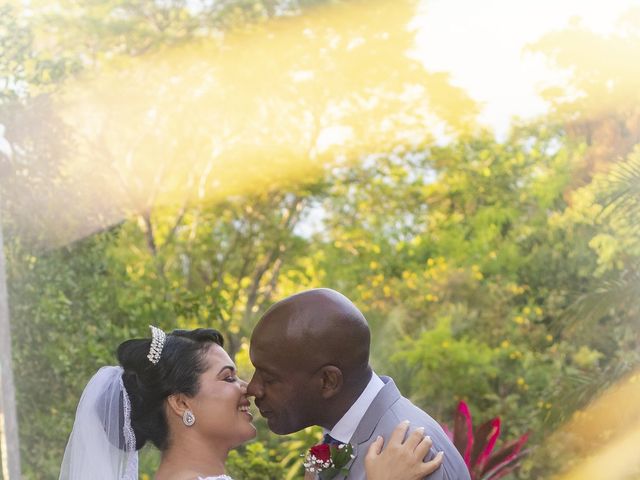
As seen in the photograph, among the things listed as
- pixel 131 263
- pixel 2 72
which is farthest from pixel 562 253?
pixel 2 72

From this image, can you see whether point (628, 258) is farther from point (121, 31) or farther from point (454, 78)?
point (121, 31)

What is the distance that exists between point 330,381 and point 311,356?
0.24 ft

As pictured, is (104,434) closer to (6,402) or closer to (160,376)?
(160,376)

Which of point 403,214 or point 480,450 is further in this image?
point 403,214

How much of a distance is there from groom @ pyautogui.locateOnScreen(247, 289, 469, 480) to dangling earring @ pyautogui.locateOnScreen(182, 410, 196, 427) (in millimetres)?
456

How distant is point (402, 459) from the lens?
216cm

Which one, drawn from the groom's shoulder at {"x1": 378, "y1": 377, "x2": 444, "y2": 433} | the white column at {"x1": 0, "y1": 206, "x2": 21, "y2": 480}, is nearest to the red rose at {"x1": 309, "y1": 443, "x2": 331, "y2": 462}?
the groom's shoulder at {"x1": 378, "y1": 377, "x2": 444, "y2": 433}

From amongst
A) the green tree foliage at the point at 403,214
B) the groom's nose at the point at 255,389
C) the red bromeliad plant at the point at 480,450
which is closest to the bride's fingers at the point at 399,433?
the groom's nose at the point at 255,389

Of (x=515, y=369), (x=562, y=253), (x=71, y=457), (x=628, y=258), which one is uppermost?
(x=71, y=457)

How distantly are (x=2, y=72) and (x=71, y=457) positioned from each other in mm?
5739

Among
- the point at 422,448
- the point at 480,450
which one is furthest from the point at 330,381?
the point at 480,450

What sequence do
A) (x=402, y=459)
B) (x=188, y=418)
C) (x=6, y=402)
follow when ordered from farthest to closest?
(x=6, y=402) < (x=188, y=418) < (x=402, y=459)

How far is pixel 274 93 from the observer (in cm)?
1285

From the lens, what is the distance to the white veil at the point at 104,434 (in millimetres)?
2844
